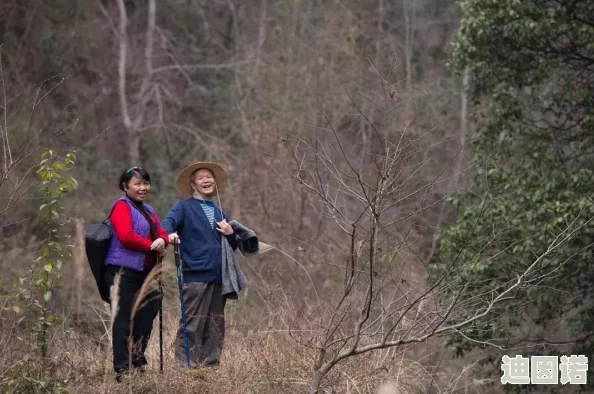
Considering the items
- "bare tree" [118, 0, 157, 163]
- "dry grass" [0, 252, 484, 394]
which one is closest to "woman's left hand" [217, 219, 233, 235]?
"dry grass" [0, 252, 484, 394]

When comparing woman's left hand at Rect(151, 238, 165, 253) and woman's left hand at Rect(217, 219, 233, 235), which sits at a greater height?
woman's left hand at Rect(217, 219, 233, 235)

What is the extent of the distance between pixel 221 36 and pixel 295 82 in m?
3.84

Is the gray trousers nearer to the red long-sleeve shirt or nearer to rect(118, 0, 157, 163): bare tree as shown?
the red long-sleeve shirt

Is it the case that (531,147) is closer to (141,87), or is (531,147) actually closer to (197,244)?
(197,244)

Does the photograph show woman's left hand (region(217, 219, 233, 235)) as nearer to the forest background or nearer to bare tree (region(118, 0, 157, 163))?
the forest background

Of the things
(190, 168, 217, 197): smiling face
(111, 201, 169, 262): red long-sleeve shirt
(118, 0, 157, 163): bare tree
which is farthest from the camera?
(118, 0, 157, 163): bare tree

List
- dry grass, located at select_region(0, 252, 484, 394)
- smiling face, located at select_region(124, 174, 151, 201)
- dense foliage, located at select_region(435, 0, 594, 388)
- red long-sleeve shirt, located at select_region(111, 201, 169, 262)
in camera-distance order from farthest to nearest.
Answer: dense foliage, located at select_region(435, 0, 594, 388), smiling face, located at select_region(124, 174, 151, 201), red long-sleeve shirt, located at select_region(111, 201, 169, 262), dry grass, located at select_region(0, 252, 484, 394)

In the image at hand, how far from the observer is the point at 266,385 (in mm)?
6949

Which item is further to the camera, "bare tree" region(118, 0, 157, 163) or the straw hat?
"bare tree" region(118, 0, 157, 163)

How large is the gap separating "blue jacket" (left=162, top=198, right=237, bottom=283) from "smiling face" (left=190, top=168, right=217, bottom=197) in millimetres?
121

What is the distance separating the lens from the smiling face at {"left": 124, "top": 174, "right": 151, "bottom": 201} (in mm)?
6953

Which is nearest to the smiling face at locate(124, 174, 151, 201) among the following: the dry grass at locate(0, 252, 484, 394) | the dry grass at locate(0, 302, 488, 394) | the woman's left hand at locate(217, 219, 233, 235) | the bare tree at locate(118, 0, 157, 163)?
the woman's left hand at locate(217, 219, 233, 235)

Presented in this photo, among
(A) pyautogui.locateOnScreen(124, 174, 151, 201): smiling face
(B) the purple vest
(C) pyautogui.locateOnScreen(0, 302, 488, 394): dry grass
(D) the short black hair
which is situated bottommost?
(C) pyautogui.locateOnScreen(0, 302, 488, 394): dry grass

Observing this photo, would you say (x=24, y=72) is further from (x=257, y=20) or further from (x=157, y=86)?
(x=257, y=20)
